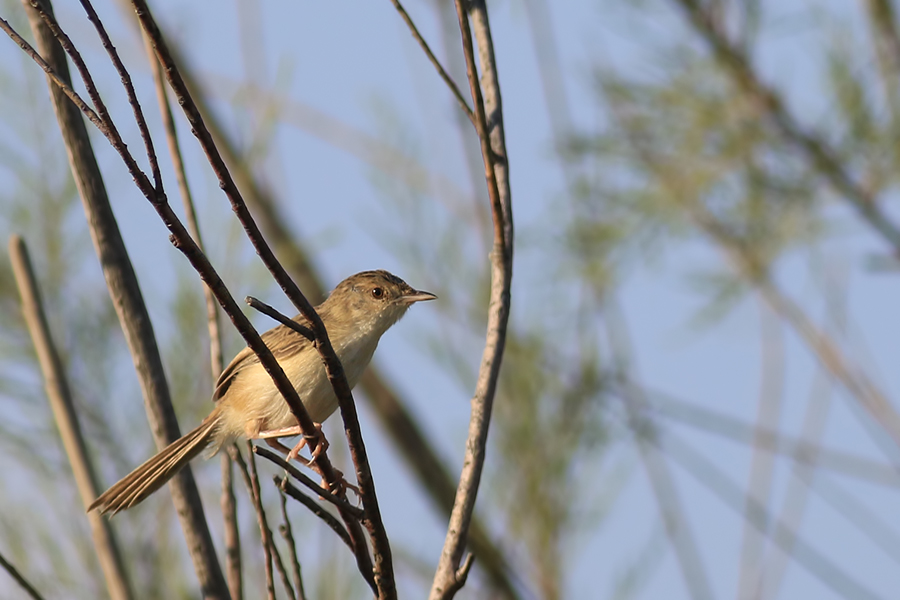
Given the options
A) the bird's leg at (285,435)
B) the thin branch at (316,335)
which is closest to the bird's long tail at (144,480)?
the bird's leg at (285,435)

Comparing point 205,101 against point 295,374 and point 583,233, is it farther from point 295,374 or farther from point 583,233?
point 295,374

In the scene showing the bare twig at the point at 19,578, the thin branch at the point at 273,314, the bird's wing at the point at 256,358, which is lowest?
the bare twig at the point at 19,578

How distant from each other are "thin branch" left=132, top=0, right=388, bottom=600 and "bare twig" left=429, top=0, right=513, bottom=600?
0.13 m

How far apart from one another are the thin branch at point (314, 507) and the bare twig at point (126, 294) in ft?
1.37

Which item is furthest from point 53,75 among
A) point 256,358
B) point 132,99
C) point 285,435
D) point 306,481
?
point 256,358

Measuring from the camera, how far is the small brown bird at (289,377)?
3.22 meters

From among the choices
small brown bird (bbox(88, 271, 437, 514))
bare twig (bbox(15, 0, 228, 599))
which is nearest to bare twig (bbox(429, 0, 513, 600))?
bare twig (bbox(15, 0, 228, 599))

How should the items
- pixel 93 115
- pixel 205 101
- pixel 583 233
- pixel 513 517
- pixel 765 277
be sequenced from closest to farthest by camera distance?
pixel 93 115 < pixel 513 517 < pixel 765 277 < pixel 583 233 < pixel 205 101

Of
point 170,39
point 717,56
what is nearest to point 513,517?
point 717,56

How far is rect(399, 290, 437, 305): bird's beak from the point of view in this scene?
157 inches

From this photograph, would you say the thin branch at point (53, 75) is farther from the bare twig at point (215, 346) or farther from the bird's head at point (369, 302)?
the bird's head at point (369, 302)

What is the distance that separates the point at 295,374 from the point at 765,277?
2.57 meters

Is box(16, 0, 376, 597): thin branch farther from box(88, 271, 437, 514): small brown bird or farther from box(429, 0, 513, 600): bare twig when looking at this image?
box(88, 271, 437, 514): small brown bird

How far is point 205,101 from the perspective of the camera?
5879 mm
